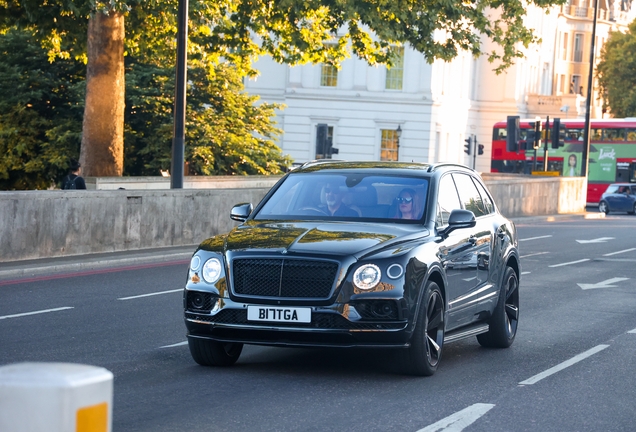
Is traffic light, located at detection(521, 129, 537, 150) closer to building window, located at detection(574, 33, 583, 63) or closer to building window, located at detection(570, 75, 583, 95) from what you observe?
building window, located at detection(570, 75, 583, 95)

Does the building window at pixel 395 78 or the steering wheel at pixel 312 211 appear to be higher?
the building window at pixel 395 78

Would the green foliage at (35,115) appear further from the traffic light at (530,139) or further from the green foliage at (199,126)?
the traffic light at (530,139)

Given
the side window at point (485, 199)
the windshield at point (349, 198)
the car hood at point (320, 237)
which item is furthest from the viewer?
the side window at point (485, 199)

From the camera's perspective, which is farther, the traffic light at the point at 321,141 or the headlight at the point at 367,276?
the traffic light at the point at 321,141

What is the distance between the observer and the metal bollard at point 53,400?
2926 mm

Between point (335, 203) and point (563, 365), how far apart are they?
7.47ft

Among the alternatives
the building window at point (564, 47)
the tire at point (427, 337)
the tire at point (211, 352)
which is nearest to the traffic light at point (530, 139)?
the tire at point (427, 337)

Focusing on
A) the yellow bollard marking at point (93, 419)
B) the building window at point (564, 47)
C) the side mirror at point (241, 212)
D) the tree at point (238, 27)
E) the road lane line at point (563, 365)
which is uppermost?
the building window at point (564, 47)

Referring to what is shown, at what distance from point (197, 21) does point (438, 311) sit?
21.3 m

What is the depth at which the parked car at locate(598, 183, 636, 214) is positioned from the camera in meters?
57.3

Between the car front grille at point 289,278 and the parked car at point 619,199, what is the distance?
166ft

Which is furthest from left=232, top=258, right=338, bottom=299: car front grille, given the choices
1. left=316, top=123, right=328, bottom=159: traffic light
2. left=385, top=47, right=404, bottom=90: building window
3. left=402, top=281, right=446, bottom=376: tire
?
left=385, top=47, right=404, bottom=90: building window

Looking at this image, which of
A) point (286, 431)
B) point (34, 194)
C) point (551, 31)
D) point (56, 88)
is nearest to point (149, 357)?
point (286, 431)

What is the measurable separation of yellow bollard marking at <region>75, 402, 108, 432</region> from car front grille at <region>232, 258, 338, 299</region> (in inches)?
216
